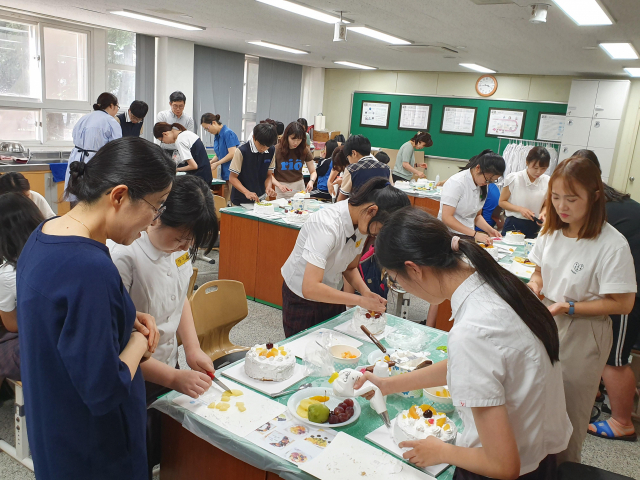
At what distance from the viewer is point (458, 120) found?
962 cm

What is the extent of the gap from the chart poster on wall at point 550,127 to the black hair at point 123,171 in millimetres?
8817

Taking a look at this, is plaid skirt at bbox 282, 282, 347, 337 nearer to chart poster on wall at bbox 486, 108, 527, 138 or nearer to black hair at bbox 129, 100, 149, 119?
black hair at bbox 129, 100, 149, 119

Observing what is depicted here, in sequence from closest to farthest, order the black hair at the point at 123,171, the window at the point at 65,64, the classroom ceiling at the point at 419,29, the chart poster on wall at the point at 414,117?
the black hair at the point at 123,171 < the classroom ceiling at the point at 419,29 < the window at the point at 65,64 < the chart poster on wall at the point at 414,117

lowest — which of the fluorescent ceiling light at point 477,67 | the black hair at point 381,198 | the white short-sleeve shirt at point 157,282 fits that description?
the white short-sleeve shirt at point 157,282

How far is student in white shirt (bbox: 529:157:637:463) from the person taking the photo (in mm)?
1917

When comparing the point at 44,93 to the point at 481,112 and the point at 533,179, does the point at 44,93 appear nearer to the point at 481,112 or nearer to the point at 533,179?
the point at 533,179

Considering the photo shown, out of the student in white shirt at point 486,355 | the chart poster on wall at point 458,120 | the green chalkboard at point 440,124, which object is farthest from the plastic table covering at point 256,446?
the chart poster on wall at point 458,120

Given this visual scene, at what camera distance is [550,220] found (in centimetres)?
212

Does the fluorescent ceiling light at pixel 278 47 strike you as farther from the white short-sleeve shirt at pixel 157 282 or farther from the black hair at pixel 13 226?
the white short-sleeve shirt at pixel 157 282

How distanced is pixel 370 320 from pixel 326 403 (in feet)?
2.05

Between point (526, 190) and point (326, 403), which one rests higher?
point (526, 190)

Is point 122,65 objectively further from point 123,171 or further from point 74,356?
point 74,356

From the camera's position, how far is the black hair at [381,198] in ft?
6.59

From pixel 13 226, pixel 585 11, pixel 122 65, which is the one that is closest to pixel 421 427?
pixel 13 226
